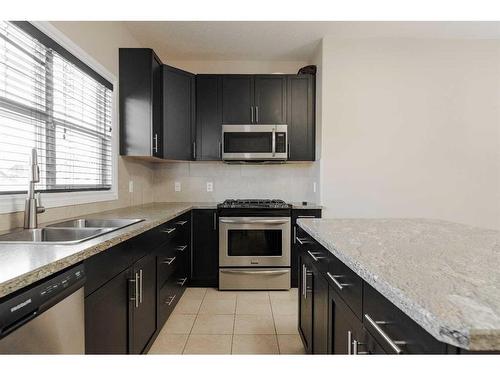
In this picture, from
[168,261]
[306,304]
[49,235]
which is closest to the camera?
[49,235]

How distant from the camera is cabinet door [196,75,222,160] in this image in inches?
132

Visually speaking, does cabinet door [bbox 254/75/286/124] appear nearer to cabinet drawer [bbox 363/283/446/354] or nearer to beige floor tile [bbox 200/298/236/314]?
beige floor tile [bbox 200/298/236/314]

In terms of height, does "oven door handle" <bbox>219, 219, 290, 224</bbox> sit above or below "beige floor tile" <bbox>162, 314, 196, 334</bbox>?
above

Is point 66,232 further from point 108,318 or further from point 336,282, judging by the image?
point 336,282

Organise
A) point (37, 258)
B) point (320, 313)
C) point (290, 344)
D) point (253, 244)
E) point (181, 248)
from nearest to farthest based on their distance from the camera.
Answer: point (37, 258) → point (320, 313) → point (290, 344) → point (181, 248) → point (253, 244)

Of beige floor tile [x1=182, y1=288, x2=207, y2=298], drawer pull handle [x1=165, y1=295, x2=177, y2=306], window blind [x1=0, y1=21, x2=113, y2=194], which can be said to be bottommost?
beige floor tile [x1=182, y1=288, x2=207, y2=298]

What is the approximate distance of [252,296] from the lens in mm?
2998

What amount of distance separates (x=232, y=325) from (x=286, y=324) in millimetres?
429

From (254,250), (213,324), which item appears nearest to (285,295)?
(254,250)

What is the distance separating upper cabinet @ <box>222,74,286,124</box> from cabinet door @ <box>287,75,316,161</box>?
0.30 feet

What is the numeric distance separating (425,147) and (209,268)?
8.67 ft

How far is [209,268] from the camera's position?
10.5 ft

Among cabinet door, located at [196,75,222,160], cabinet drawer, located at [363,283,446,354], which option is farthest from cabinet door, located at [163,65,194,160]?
cabinet drawer, located at [363,283,446,354]
